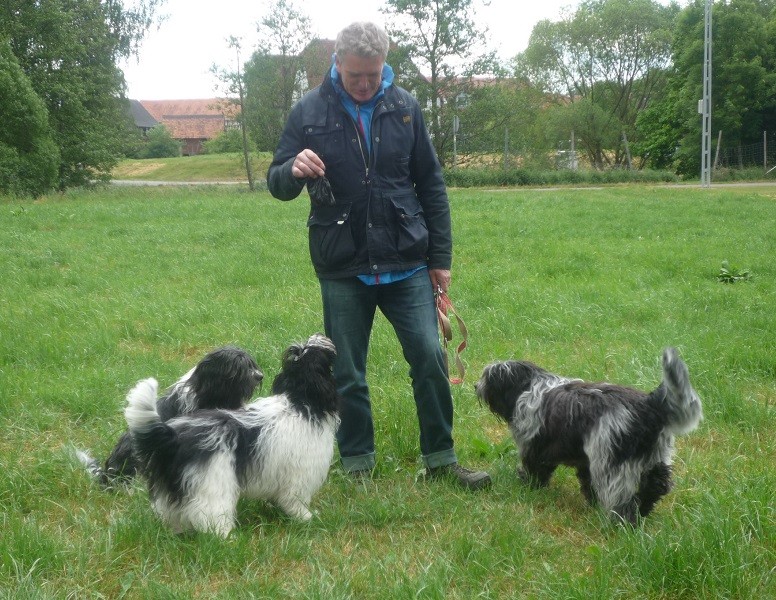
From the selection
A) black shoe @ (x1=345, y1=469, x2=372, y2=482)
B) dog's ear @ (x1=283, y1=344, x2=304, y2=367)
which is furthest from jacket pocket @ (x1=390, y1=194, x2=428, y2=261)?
black shoe @ (x1=345, y1=469, x2=372, y2=482)

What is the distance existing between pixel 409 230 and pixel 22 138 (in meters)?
28.6

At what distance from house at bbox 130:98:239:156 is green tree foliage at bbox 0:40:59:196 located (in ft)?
146

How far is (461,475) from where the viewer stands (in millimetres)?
4184

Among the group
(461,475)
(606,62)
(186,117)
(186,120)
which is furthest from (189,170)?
(461,475)

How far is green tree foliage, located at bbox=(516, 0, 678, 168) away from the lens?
49031mm

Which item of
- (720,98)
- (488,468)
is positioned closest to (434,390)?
(488,468)

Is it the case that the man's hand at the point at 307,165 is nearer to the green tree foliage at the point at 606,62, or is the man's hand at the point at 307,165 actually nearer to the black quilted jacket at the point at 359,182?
the black quilted jacket at the point at 359,182

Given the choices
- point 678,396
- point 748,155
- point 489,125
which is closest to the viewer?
point 678,396

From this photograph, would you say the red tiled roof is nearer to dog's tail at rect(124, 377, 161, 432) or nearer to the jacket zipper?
the jacket zipper

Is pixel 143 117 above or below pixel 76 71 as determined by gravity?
above

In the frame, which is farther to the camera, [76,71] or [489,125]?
[489,125]

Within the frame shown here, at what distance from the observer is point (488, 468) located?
4.53 metres

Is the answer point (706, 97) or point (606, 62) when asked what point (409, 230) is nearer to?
point (706, 97)

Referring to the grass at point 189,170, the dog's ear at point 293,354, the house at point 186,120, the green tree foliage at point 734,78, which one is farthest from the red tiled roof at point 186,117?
the dog's ear at point 293,354
